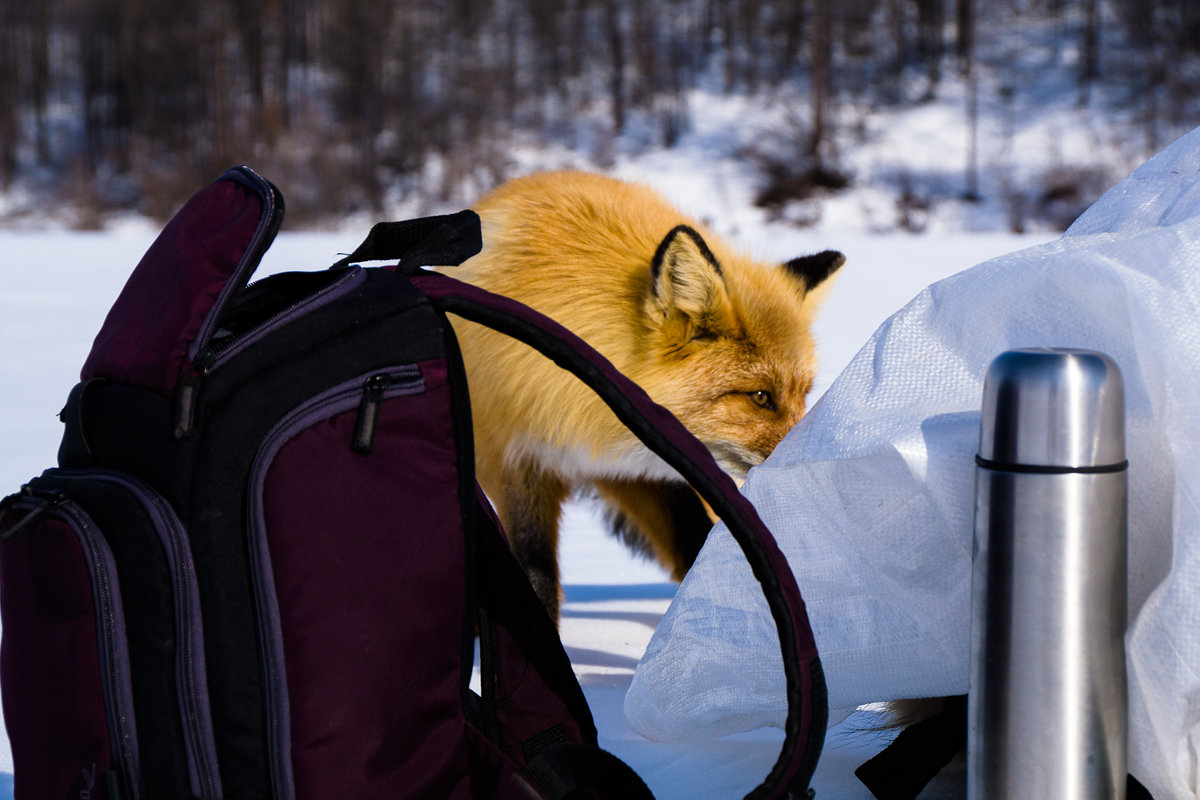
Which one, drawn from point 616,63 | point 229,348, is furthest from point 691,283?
point 616,63

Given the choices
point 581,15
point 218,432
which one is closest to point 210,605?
point 218,432

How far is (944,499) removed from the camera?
142 centimetres

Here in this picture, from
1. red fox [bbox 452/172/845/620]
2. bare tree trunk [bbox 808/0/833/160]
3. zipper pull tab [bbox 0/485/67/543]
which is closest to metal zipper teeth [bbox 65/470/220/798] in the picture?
zipper pull tab [bbox 0/485/67/543]

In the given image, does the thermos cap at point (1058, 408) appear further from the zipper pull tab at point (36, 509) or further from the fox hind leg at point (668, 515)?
the fox hind leg at point (668, 515)

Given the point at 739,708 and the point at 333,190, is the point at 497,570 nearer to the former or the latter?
the point at 739,708

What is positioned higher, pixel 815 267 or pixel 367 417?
pixel 815 267

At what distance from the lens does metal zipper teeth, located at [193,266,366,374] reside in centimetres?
131

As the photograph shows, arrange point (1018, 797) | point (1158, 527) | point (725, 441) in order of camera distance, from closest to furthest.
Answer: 1. point (1018, 797)
2. point (1158, 527)
3. point (725, 441)

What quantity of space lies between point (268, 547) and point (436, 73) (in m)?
26.8

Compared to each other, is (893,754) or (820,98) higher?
(820,98)

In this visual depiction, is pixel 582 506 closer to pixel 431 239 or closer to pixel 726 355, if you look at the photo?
pixel 726 355

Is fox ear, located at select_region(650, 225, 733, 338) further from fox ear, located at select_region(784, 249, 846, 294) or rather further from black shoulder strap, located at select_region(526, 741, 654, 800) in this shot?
black shoulder strap, located at select_region(526, 741, 654, 800)

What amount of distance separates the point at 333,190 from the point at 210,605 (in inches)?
740

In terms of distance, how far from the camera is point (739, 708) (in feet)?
5.49
